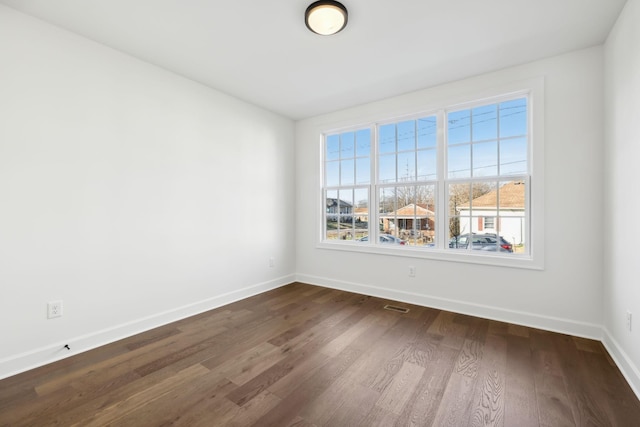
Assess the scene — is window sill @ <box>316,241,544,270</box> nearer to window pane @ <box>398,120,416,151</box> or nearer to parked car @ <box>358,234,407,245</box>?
parked car @ <box>358,234,407,245</box>

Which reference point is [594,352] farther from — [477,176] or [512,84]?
[512,84]

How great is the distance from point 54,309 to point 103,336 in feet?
1.51

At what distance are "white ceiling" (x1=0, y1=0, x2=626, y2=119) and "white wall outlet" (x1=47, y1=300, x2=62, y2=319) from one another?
2.25m

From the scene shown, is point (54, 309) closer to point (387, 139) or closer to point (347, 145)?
point (347, 145)

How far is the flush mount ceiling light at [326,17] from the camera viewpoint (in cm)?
208

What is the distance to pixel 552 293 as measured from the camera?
111 inches

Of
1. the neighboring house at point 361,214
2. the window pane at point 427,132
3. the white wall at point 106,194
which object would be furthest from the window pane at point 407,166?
the white wall at point 106,194

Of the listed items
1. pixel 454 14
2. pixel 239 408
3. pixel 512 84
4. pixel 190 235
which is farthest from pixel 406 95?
pixel 239 408

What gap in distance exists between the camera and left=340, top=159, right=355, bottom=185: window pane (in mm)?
4328

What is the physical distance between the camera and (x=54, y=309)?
232 cm

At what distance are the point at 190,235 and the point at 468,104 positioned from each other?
3522 mm

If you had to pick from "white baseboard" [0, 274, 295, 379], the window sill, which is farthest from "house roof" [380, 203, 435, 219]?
"white baseboard" [0, 274, 295, 379]

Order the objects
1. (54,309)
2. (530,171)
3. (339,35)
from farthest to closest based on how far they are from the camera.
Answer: (530,171) → (339,35) → (54,309)

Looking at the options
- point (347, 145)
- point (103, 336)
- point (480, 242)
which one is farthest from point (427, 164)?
point (103, 336)
